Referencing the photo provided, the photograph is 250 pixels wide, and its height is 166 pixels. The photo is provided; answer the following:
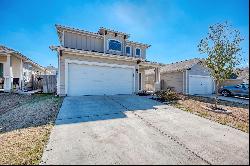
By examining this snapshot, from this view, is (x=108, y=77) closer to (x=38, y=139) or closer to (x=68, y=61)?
(x=68, y=61)

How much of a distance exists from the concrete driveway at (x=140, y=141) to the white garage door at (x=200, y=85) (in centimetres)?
1460

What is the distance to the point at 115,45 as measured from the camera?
1825cm

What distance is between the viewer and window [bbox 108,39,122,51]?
58.7 feet

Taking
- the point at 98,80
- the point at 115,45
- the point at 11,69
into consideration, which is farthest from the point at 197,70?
the point at 11,69

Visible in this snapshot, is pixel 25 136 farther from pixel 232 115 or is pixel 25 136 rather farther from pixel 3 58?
pixel 3 58

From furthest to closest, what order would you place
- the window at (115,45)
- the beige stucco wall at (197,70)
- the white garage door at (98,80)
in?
the beige stucco wall at (197,70)
the window at (115,45)
the white garage door at (98,80)

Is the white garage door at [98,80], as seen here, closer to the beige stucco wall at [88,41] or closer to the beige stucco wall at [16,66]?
the beige stucco wall at [88,41]

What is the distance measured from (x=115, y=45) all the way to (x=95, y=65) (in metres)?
5.34

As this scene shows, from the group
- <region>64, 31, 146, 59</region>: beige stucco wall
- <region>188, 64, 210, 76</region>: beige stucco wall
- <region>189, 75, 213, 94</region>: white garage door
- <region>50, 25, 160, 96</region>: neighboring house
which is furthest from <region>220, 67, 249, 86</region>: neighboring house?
<region>64, 31, 146, 59</region>: beige stucco wall

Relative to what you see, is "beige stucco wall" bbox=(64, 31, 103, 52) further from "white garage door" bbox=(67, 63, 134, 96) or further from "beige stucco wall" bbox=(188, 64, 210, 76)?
"beige stucco wall" bbox=(188, 64, 210, 76)

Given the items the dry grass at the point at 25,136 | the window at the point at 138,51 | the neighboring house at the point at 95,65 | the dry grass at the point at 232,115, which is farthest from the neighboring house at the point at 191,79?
the dry grass at the point at 25,136

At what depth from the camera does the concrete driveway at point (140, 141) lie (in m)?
3.60

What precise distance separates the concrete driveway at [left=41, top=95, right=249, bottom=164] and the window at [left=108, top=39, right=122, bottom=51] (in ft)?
39.3

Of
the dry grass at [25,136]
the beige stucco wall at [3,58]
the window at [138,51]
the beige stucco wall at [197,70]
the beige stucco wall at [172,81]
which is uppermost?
the window at [138,51]
